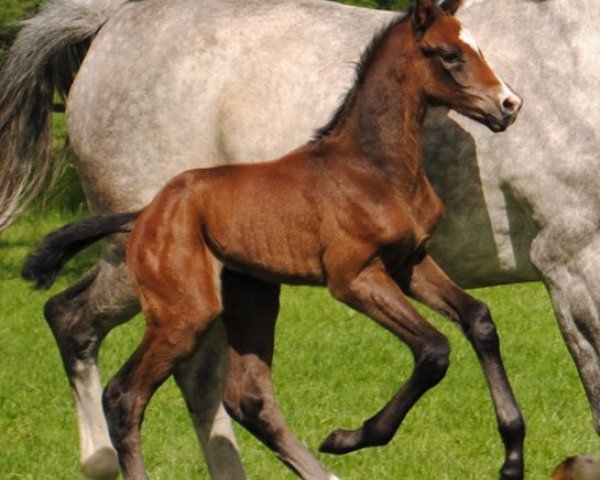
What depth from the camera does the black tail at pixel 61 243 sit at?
5531mm

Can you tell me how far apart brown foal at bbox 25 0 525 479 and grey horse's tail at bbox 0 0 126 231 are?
5.54 feet

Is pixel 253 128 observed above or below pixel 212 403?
above

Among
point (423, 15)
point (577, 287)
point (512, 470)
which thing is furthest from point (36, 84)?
point (512, 470)

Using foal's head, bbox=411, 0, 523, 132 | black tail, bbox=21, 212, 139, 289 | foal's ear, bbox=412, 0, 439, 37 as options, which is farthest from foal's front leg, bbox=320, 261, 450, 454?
black tail, bbox=21, 212, 139, 289

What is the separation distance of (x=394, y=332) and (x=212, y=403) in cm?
160

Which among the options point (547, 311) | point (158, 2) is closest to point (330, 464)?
point (158, 2)

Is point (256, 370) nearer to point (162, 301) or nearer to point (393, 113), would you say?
point (162, 301)

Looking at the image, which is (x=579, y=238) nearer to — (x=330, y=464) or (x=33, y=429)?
(x=330, y=464)

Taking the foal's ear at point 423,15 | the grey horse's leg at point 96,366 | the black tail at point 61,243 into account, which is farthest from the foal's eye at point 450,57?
the grey horse's leg at point 96,366

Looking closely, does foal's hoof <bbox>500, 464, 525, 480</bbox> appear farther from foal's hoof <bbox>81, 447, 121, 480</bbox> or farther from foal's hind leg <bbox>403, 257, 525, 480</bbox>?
foal's hoof <bbox>81, 447, 121, 480</bbox>

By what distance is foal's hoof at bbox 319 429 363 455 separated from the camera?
16.8 feet

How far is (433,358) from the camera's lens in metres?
4.94

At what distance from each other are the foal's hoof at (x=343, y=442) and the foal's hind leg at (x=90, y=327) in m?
1.50

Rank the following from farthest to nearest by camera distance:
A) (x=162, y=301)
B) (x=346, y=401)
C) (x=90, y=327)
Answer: (x=346, y=401) → (x=90, y=327) → (x=162, y=301)
